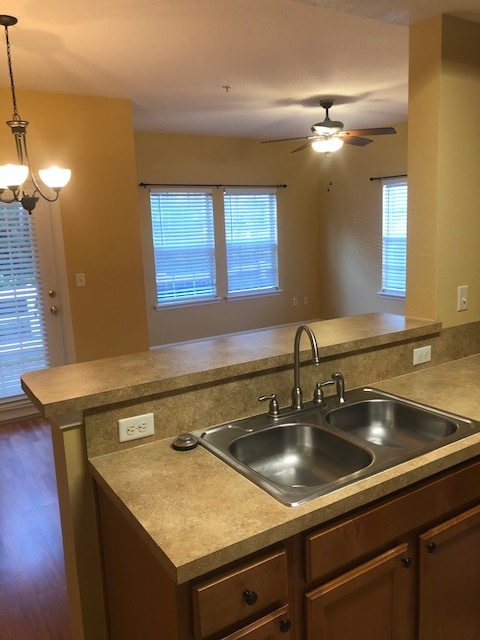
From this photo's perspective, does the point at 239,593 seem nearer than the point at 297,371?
Yes

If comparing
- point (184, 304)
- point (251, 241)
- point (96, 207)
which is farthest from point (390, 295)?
point (96, 207)

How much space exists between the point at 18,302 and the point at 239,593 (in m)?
3.84

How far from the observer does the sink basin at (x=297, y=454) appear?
167 cm

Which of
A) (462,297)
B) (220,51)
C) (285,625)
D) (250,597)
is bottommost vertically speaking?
(285,625)

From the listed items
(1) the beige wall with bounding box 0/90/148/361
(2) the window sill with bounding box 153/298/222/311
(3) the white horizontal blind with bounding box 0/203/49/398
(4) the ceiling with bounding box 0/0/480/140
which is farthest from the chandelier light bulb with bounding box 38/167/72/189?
(2) the window sill with bounding box 153/298/222/311

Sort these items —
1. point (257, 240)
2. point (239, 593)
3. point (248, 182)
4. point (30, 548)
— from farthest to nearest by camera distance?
point (257, 240)
point (248, 182)
point (30, 548)
point (239, 593)

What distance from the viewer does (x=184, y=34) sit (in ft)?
9.95

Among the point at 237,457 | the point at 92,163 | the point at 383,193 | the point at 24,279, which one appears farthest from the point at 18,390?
the point at 383,193

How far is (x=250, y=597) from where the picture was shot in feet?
3.94

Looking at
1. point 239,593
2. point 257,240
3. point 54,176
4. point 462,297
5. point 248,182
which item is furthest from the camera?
point 257,240

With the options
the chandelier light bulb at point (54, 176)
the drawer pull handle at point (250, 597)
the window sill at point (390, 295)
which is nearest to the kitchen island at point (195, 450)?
the drawer pull handle at point (250, 597)

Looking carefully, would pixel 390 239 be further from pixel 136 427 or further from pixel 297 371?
pixel 136 427

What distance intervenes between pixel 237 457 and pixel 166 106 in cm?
400

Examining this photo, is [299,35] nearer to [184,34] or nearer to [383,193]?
[184,34]
